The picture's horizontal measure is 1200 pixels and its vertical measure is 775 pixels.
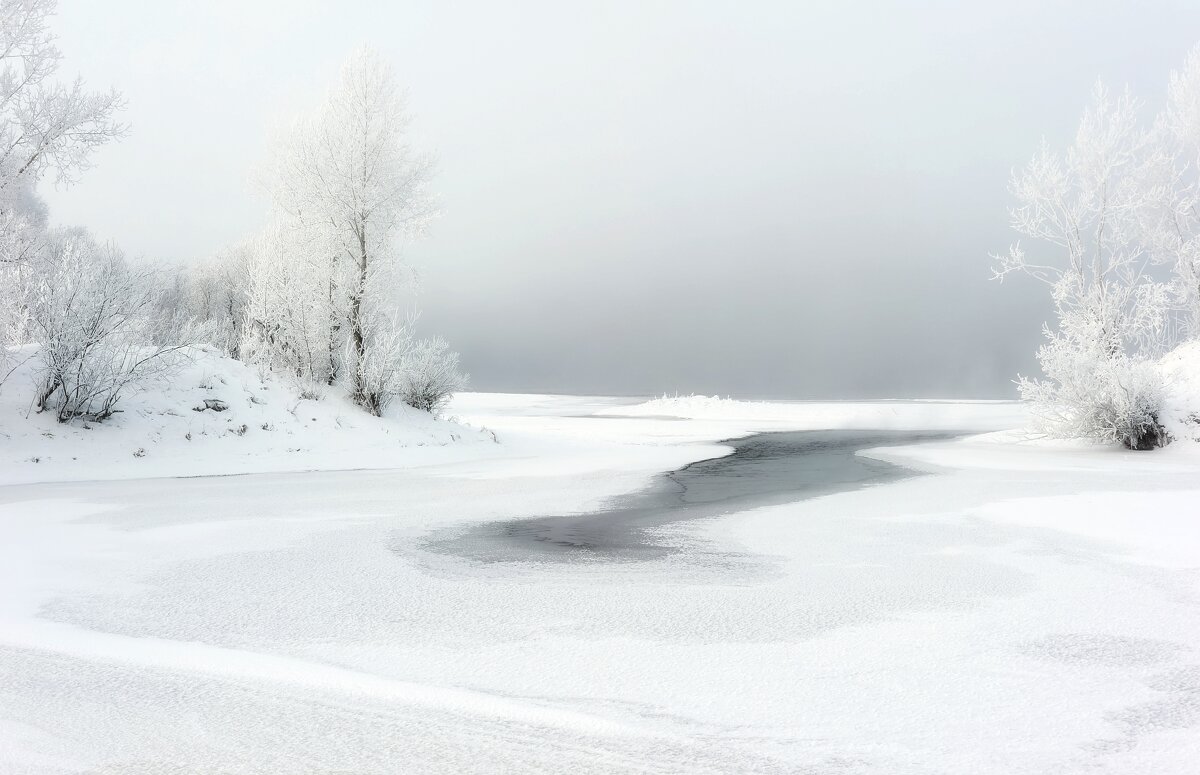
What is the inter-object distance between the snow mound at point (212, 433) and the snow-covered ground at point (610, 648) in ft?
17.5

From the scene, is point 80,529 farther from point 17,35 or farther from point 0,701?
point 17,35

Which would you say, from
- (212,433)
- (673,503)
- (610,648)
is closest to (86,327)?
(212,433)

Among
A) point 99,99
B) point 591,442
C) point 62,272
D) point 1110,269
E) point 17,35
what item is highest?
point 17,35

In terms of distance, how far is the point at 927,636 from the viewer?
394 centimetres

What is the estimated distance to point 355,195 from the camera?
19062 mm

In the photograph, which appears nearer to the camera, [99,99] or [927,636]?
→ [927,636]

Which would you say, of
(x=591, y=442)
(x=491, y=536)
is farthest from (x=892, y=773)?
(x=591, y=442)

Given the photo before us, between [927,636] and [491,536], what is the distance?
14.2 ft

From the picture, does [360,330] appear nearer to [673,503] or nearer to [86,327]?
[86,327]

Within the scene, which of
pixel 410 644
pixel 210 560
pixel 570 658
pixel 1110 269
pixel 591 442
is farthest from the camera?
pixel 591 442

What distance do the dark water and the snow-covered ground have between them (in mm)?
438

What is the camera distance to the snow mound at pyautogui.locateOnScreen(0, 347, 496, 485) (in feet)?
43.1

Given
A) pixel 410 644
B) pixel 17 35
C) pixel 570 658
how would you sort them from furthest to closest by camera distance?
pixel 17 35, pixel 410 644, pixel 570 658

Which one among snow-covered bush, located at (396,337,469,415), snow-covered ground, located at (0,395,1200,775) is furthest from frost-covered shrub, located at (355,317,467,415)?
snow-covered ground, located at (0,395,1200,775)
